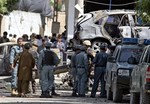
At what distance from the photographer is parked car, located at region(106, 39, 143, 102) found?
74.1 feet

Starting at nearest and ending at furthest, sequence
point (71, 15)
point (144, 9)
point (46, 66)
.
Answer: point (144, 9)
point (46, 66)
point (71, 15)

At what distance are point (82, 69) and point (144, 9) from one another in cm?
472

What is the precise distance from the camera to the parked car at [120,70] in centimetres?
2258

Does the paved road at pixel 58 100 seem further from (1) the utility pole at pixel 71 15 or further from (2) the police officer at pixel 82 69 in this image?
(1) the utility pole at pixel 71 15

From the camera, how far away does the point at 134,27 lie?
106 ft

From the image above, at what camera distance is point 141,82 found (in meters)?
18.9

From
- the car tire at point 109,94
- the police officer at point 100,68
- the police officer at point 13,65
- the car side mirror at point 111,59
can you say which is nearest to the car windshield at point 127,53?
the car side mirror at point 111,59

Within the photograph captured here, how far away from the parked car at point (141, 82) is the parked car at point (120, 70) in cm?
160

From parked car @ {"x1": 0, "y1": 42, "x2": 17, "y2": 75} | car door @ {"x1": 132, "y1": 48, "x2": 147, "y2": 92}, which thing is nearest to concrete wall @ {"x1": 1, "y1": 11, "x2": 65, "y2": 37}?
parked car @ {"x1": 0, "y1": 42, "x2": 17, "y2": 75}

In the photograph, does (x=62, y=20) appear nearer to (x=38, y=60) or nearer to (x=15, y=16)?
(x=15, y=16)

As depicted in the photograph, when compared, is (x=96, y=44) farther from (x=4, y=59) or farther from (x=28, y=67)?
(x=28, y=67)

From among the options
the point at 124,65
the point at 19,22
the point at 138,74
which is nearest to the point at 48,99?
the point at 124,65

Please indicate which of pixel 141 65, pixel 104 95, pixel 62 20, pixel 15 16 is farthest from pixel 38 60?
pixel 62 20

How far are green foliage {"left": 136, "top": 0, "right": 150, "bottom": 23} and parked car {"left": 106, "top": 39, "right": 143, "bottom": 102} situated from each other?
1.22 m
